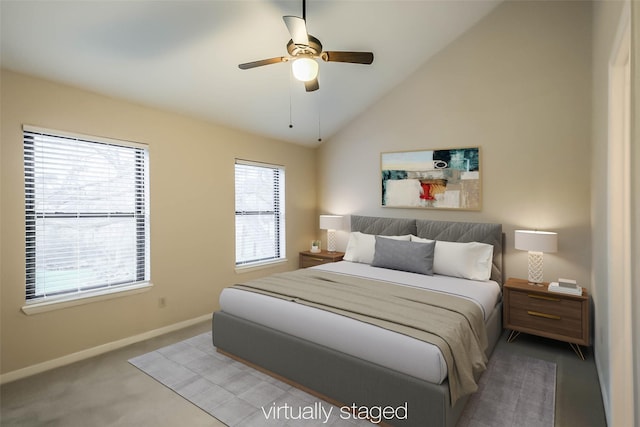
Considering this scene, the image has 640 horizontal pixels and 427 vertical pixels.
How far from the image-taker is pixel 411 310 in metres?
2.35

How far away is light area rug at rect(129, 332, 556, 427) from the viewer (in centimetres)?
208

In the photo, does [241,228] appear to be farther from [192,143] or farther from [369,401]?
[369,401]

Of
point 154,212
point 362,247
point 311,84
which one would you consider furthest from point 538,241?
point 154,212

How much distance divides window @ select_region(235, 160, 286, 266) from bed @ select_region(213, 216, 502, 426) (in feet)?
4.29

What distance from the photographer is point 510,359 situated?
290cm

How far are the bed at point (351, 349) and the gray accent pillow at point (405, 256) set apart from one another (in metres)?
0.11

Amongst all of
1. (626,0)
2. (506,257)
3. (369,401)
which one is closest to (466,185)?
(506,257)

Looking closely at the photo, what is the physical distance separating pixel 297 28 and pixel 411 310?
6.83 feet

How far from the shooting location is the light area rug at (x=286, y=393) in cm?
208

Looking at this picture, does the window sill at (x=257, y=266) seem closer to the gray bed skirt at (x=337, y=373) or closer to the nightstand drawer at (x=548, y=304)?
the gray bed skirt at (x=337, y=373)

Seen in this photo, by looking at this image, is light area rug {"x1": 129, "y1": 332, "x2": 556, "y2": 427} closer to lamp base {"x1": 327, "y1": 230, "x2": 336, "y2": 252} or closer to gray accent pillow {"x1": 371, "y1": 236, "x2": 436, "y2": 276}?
gray accent pillow {"x1": 371, "y1": 236, "x2": 436, "y2": 276}

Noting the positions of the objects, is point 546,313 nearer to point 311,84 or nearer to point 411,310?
point 411,310

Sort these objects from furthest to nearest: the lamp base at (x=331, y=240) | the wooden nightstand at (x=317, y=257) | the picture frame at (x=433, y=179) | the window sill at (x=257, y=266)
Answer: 1. the lamp base at (x=331, y=240)
2. the wooden nightstand at (x=317, y=257)
3. the window sill at (x=257, y=266)
4. the picture frame at (x=433, y=179)

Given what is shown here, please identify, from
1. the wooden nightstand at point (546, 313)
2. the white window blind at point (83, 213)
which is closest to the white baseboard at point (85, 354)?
the white window blind at point (83, 213)
